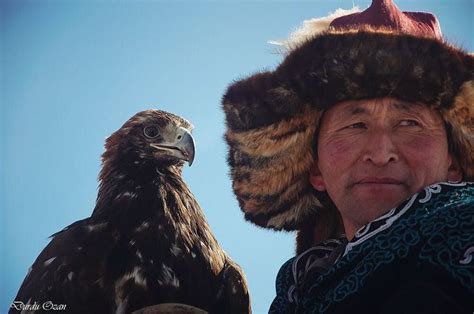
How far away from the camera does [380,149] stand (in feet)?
7.18

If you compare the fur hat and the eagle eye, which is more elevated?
the eagle eye

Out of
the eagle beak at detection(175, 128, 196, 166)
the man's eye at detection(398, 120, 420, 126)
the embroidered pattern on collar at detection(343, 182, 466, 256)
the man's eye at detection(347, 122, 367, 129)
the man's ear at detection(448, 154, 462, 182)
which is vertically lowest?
the man's ear at detection(448, 154, 462, 182)

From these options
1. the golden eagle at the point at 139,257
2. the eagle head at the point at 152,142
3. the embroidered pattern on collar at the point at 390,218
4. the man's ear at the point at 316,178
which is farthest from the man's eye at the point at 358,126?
the eagle head at the point at 152,142

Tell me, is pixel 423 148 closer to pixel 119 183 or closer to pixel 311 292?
pixel 311 292

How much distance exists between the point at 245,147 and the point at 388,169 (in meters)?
0.66

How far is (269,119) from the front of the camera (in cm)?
247

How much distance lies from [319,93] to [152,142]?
144 centimetres

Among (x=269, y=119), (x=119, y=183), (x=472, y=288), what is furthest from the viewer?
(x=119, y=183)

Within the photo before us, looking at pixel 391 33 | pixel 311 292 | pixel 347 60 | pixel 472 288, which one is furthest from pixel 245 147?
pixel 472 288

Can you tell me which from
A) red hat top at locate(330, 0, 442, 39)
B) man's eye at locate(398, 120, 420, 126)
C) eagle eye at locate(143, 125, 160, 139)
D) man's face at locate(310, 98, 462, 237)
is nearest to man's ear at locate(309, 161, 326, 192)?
man's face at locate(310, 98, 462, 237)

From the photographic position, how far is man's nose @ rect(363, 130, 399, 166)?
217 centimetres

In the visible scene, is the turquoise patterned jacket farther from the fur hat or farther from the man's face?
the fur hat

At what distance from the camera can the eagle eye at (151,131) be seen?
11.4ft

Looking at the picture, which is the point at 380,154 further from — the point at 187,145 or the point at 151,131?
the point at 151,131
